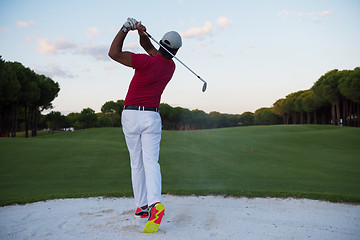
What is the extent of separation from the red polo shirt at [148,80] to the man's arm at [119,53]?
0.37 ft

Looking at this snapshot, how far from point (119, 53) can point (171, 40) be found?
2.35 feet

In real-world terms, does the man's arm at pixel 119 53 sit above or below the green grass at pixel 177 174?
above

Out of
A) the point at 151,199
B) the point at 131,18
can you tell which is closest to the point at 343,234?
the point at 151,199

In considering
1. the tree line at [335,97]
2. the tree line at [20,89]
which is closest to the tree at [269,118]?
the tree line at [335,97]

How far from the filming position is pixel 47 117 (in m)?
66.4

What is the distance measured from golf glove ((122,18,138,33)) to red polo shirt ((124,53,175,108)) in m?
0.39

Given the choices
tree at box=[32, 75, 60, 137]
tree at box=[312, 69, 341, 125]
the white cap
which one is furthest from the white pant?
tree at box=[312, 69, 341, 125]

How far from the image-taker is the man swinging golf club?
3.50m

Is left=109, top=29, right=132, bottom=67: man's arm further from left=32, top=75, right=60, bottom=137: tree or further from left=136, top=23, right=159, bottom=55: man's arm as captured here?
left=32, top=75, right=60, bottom=137: tree

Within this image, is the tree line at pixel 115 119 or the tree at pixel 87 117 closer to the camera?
the tree at pixel 87 117

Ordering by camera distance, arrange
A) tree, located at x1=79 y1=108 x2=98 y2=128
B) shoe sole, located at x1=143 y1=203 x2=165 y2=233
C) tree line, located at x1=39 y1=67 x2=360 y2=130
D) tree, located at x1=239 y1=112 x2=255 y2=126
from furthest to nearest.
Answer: tree, located at x1=239 y1=112 x2=255 y2=126 < tree, located at x1=79 y1=108 x2=98 y2=128 < tree line, located at x1=39 y1=67 x2=360 y2=130 < shoe sole, located at x1=143 y1=203 x2=165 y2=233

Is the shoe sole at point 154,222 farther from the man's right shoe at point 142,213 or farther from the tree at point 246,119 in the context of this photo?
the tree at point 246,119

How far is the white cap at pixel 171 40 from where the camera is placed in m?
3.70

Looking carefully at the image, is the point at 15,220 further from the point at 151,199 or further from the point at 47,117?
the point at 47,117
